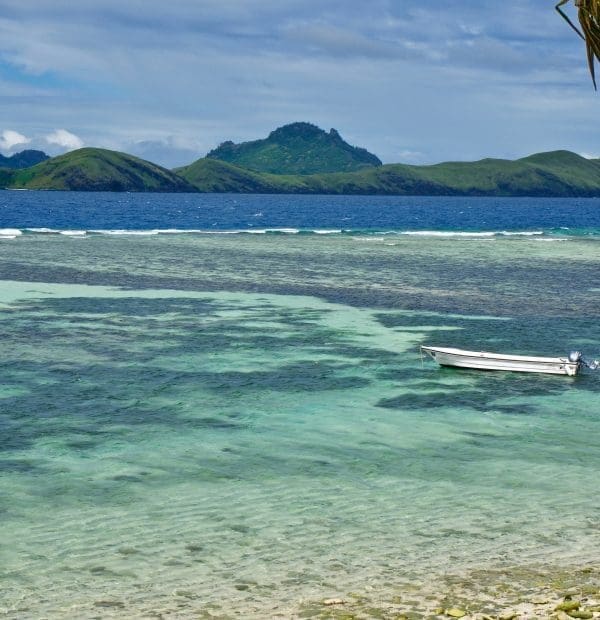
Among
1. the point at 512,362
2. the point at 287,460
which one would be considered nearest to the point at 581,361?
the point at 512,362

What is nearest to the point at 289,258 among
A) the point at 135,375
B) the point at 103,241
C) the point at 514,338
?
the point at 103,241

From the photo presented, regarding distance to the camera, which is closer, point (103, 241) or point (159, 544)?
Result: point (159, 544)

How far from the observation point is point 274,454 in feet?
68.0

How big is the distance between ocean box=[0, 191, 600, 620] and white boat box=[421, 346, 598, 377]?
417 mm

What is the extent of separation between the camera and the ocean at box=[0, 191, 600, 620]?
13602 mm

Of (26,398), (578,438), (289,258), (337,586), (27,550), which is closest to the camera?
(337,586)

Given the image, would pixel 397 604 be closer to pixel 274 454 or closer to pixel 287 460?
pixel 287 460

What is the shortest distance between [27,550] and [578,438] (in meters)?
13.7

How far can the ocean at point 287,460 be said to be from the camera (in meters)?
13.6

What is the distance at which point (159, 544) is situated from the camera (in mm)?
15078

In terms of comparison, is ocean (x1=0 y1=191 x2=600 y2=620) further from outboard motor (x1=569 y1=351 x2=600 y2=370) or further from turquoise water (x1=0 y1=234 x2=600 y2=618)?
outboard motor (x1=569 y1=351 x2=600 y2=370)

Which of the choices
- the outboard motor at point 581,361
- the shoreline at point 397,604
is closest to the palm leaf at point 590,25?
the shoreline at point 397,604

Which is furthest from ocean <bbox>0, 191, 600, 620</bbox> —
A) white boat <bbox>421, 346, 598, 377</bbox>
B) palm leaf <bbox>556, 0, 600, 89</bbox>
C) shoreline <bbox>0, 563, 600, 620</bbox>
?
palm leaf <bbox>556, 0, 600, 89</bbox>

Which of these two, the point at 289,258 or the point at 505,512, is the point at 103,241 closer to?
the point at 289,258
